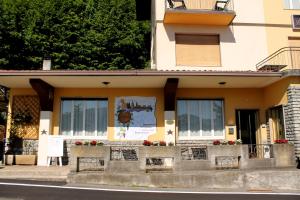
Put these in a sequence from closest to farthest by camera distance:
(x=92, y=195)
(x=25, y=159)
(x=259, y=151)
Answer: (x=92, y=195) < (x=259, y=151) < (x=25, y=159)

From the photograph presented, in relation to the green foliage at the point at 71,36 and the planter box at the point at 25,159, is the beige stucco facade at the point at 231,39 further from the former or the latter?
→ the green foliage at the point at 71,36

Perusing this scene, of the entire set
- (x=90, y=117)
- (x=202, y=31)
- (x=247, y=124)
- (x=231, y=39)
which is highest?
(x=202, y=31)

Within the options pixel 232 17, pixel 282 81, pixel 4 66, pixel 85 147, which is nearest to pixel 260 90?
pixel 282 81

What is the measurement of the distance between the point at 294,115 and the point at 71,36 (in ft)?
68.4

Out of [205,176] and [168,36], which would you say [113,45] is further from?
[205,176]

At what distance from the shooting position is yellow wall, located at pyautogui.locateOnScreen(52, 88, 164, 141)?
617 inches

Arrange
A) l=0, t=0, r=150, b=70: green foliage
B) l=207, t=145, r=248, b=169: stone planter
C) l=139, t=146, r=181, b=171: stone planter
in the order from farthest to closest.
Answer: l=0, t=0, r=150, b=70: green foliage, l=207, t=145, r=248, b=169: stone planter, l=139, t=146, r=181, b=171: stone planter

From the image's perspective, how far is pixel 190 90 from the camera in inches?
628

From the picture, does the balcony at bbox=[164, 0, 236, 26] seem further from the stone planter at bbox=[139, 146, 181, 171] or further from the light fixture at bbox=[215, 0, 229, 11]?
the stone planter at bbox=[139, 146, 181, 171]

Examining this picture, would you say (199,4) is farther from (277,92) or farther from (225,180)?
(225,180)

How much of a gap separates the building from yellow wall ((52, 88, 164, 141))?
0.04 m

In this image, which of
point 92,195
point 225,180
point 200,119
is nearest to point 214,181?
point 225,180

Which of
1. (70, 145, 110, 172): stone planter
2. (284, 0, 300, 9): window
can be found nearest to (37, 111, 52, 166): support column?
(70, 145, 110, 172): stone planter

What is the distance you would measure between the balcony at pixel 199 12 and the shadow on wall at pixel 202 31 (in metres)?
0.24
